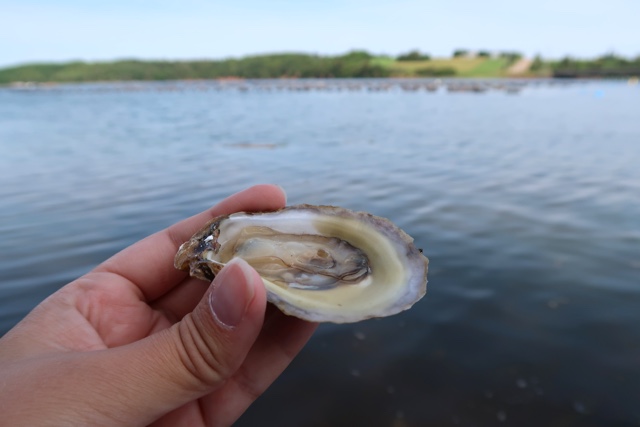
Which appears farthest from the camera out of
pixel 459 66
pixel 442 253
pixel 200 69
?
pixel 200 69

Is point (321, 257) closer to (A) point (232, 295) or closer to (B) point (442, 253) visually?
(A) point (232, 295)

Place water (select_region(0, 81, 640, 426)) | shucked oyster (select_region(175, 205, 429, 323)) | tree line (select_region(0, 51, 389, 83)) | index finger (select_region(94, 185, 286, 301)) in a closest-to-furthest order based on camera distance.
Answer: shucked oyster (select_region(175, 205, 429, 323)) → index finger (select_region(94, 185, 286, 301)) → water (select_region(0, 81, 640, 426)) → tree line (select_region(0, 51, 389, 83))

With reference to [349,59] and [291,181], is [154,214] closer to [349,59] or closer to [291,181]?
[291,181]

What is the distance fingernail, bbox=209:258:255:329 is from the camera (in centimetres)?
157

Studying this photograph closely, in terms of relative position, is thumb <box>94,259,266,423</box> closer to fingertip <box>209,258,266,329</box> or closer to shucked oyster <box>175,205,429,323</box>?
fingertip <box>209,258,266,329</box>

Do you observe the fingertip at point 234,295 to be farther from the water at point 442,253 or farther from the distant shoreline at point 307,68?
the distant shoreline at point 307,68

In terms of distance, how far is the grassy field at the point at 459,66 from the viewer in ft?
421

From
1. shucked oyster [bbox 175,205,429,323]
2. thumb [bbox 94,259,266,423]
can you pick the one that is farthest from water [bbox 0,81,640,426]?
thumb [bbox 94,259,266,423]

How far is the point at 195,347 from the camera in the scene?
5.28 feet

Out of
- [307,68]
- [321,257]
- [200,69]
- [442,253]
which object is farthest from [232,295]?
[200,69]

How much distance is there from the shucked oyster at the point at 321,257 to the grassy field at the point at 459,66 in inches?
5410

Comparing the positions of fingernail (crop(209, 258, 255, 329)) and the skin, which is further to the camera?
fingernail (crop(209, 258, 255, 329))

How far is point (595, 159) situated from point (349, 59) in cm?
16113

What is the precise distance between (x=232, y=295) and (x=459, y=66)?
14900 centimetres
